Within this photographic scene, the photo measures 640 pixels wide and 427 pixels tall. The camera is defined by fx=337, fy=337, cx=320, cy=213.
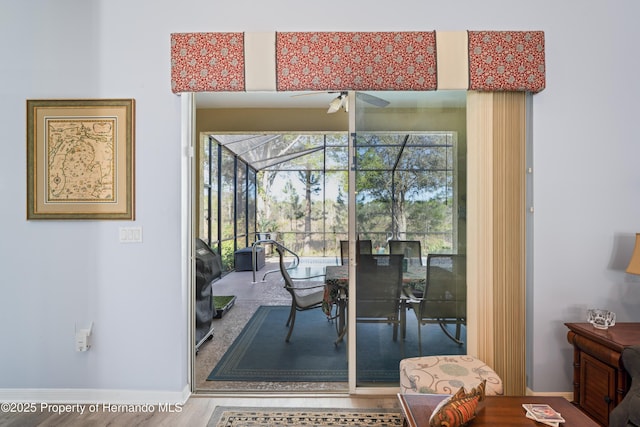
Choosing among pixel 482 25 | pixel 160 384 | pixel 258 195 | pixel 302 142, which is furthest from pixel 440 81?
pixel 258 195

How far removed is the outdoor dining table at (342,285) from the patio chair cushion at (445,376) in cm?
53

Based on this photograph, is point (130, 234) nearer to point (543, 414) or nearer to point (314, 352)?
point (314, 352)

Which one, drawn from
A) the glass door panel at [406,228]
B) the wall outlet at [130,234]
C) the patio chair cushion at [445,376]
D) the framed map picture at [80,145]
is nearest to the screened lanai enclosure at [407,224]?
the glass door panel at [406,228]

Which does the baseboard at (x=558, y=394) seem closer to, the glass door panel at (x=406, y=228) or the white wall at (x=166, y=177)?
the white wall at (x=166, y=177)

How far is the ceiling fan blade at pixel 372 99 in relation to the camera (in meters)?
2.40

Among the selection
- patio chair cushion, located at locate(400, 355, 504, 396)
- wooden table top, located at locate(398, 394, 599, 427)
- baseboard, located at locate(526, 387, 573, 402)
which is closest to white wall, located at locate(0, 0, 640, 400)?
baseboard, located at locate(526, 387, 573, 402)

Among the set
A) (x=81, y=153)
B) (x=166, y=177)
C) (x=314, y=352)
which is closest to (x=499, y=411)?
(x=314, y=352)

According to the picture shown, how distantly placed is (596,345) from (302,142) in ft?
20.2

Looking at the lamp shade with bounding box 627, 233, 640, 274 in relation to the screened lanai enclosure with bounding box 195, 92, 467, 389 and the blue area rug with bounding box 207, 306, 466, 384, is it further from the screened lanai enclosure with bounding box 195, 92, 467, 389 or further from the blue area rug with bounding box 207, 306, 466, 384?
the blue area rug with bounding box 207, 306, 466, 384

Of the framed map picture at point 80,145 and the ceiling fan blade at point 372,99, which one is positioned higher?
the ceiling fan blade at point 372,99

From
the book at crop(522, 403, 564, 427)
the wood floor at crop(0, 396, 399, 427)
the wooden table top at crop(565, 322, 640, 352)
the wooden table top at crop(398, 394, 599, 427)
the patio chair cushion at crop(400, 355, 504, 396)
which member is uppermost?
the wooden table top at crop(565, 322, 640, 352)

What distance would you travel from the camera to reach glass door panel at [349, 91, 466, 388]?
242 cm

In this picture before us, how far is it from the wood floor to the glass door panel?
7.6 inches

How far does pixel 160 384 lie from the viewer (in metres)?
2.33
